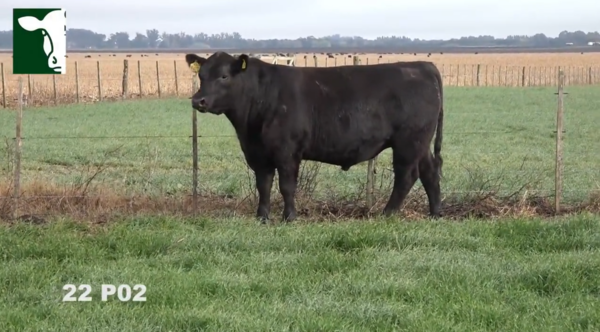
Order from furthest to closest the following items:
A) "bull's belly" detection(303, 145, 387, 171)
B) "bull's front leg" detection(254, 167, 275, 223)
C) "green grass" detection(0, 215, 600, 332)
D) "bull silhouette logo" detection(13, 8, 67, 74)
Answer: "bull silhouette logo" detection(13, 8, 67, 74)
"bull's belly" detection(303, 145, 387, 171)
"bull's front leg" detection(254, 167, 275, 223)
"green grass" detection(0, 215, 600, 332)

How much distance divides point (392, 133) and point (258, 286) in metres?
4.10

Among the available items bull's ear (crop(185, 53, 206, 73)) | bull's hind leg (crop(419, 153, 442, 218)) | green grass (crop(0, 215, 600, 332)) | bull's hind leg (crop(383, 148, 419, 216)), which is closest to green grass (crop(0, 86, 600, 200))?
bull's hind leg (crop(419, 153, 442, 218))

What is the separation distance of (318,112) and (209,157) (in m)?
7.53

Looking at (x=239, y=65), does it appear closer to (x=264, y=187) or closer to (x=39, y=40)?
(x=264, y=187)

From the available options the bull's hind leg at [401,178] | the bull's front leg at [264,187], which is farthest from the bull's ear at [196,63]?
the bull's hind leg at [401,178]

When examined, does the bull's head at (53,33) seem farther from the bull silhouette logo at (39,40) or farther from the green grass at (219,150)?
the green grass at (219,150)

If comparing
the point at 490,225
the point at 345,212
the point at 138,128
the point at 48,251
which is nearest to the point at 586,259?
the point at 490,225

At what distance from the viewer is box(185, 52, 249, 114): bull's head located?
9.40m

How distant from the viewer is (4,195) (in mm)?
9922

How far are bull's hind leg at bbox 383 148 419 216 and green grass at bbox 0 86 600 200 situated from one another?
49.0 inches

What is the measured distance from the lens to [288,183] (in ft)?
31.5

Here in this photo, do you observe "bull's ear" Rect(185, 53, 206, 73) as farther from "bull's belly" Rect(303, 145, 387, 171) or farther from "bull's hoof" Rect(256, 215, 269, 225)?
"bull's hoof" Rect(256, 215, 269, 225)

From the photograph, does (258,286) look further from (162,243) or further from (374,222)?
(374,222)

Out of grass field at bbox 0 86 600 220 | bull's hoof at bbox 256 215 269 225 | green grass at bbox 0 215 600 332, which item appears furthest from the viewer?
grass field at bbox 0 86 600 220
